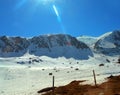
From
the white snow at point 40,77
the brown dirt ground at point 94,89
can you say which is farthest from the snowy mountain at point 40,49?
the brown dirt ground at point 94,89

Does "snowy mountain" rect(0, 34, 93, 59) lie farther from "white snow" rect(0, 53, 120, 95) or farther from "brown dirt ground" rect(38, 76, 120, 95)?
"brown dirt ground" rect(38, 76, 120, 95)

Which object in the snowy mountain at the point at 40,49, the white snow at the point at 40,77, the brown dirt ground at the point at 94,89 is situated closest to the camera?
the brown dirt ground at the point at 94,89

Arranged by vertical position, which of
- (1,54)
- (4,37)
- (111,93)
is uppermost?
(4,37)

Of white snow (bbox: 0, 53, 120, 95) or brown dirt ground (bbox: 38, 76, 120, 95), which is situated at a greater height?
white snow (bbox: 0, 53, 120, 95)

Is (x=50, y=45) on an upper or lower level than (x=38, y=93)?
upper

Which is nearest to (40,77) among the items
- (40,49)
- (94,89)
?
(94,89)

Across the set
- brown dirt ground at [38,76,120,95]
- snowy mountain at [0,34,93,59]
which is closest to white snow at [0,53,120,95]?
brown dirt ground at [38,76,120,95]

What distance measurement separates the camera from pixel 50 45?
197125mm

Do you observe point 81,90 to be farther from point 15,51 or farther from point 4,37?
point 4,37

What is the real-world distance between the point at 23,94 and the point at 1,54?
465 feet

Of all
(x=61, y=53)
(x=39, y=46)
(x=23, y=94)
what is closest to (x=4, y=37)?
(x=39, y=46)

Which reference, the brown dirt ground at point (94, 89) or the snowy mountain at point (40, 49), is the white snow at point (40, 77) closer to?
the brown dirt ground at point (94, 89)

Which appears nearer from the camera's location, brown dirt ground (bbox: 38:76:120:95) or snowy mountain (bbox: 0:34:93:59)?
brown dirt ground (bbox: 38:76:120:95)

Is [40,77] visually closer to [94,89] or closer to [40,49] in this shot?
[94,89]
